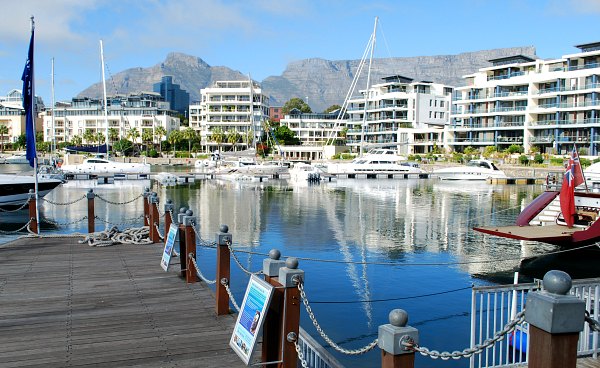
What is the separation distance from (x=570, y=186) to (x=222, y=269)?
14333mm

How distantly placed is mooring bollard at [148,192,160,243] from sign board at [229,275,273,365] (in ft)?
28.2

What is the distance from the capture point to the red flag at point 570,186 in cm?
1795

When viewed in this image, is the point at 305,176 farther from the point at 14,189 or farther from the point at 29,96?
the point at 29,96

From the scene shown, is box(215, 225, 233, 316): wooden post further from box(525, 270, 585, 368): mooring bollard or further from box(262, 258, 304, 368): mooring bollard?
box(525, 270, 585, 368): mooring bollard

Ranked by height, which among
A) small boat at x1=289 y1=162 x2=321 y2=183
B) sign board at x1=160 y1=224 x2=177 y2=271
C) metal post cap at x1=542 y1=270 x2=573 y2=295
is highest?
metal post cap at x1=542 y1=270 x2=573 y2=295

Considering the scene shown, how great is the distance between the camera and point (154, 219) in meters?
14.7

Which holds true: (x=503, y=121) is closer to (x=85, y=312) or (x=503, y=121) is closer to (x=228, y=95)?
(x=228, y=95)

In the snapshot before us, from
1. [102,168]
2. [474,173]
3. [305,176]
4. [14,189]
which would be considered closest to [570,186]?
[14,189]

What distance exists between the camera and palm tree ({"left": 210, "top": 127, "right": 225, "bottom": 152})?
123938 mm

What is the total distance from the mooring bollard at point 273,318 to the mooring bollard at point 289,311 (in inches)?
1.0

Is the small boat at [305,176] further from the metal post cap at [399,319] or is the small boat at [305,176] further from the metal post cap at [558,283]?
the metal post cap at [558,283]

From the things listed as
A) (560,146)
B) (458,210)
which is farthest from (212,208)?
(560,146)

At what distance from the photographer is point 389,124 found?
114938 millimetres

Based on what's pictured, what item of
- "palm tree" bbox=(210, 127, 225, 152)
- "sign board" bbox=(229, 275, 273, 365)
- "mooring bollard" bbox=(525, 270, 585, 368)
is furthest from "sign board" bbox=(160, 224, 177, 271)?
"palm tree" bbox=(210, 127, 225, 152)
